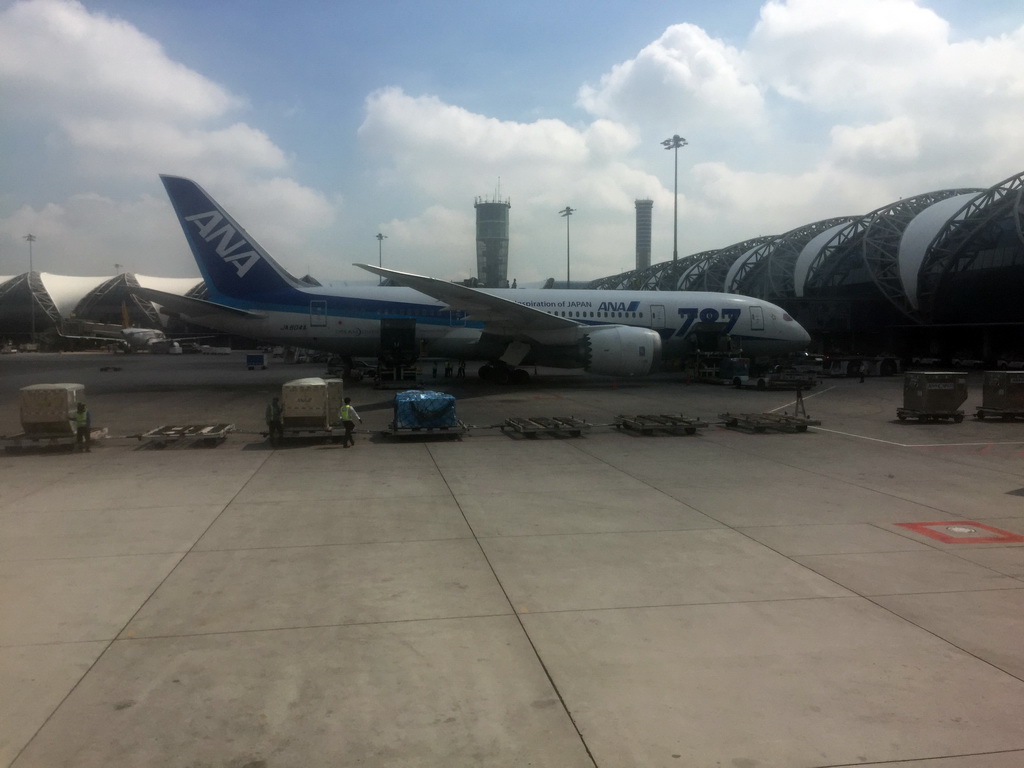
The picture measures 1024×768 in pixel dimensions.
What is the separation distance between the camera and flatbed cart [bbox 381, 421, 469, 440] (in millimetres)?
16125

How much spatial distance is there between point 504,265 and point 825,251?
119224 mm

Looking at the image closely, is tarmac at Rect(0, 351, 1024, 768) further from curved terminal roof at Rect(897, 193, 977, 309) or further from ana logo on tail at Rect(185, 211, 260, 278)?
curved terminal roof at Rect(897, 193, 977, 309)

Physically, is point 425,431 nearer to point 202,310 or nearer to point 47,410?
point 47,410

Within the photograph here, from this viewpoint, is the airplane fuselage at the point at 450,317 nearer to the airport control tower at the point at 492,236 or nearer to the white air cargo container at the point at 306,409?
the white air cargo container at the point at 306,409

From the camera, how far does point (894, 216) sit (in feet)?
184

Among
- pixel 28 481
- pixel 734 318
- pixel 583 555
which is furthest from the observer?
pixel 734 318

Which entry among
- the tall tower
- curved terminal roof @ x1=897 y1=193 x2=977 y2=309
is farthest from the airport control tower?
curved terminal roof @ x1=897 y1=193 x2=977 y2=309

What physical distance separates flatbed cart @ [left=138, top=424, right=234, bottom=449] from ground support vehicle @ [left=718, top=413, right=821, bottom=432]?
1172cm

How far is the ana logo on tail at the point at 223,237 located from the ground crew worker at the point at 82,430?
534 inches

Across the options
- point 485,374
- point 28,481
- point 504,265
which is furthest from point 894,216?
point 504,265

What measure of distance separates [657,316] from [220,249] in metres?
17.1

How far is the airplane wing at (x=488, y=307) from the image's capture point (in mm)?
23938

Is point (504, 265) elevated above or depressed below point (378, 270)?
above

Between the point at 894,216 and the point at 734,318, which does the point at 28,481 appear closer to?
the point at 734,318
